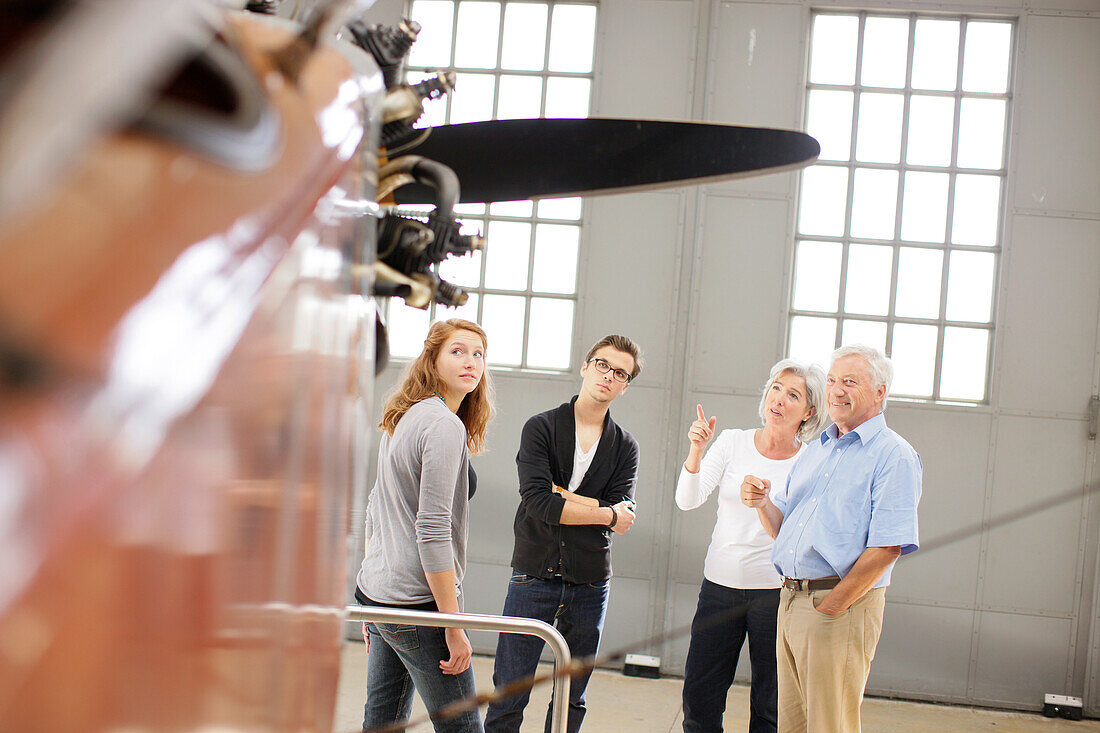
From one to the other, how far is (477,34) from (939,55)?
98.3 inches

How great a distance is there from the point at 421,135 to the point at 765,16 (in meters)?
4.59

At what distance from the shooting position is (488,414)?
2453mm

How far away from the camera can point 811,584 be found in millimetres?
2420

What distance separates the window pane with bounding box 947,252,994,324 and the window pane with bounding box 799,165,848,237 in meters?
0.62

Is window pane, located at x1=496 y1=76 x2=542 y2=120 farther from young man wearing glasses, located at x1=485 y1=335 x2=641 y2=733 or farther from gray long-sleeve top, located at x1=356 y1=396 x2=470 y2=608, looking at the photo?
gray long-sleeve top, located at x1=356 y1=396 x2=470 y2=608

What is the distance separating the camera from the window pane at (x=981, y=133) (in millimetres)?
4508

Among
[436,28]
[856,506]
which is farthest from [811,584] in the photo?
[436,28]

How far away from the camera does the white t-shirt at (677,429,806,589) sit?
9.43ft

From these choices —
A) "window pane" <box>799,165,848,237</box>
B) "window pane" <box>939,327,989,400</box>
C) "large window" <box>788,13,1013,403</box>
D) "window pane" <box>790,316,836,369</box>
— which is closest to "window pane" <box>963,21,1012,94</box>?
"large window" <box>788,13,1013,403</box>

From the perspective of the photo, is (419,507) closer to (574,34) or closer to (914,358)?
(914,358)

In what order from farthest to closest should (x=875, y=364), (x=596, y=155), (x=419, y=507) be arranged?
(x=875, y=364)
(x=419, y=507)
(x=596, y=155)

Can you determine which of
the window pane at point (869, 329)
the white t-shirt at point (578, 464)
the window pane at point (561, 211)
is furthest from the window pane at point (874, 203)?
the white t-shirt at point (578, 464)

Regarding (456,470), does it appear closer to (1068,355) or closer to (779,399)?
(779,399)

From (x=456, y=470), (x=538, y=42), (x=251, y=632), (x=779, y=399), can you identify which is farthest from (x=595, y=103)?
(x=251, y=632)
